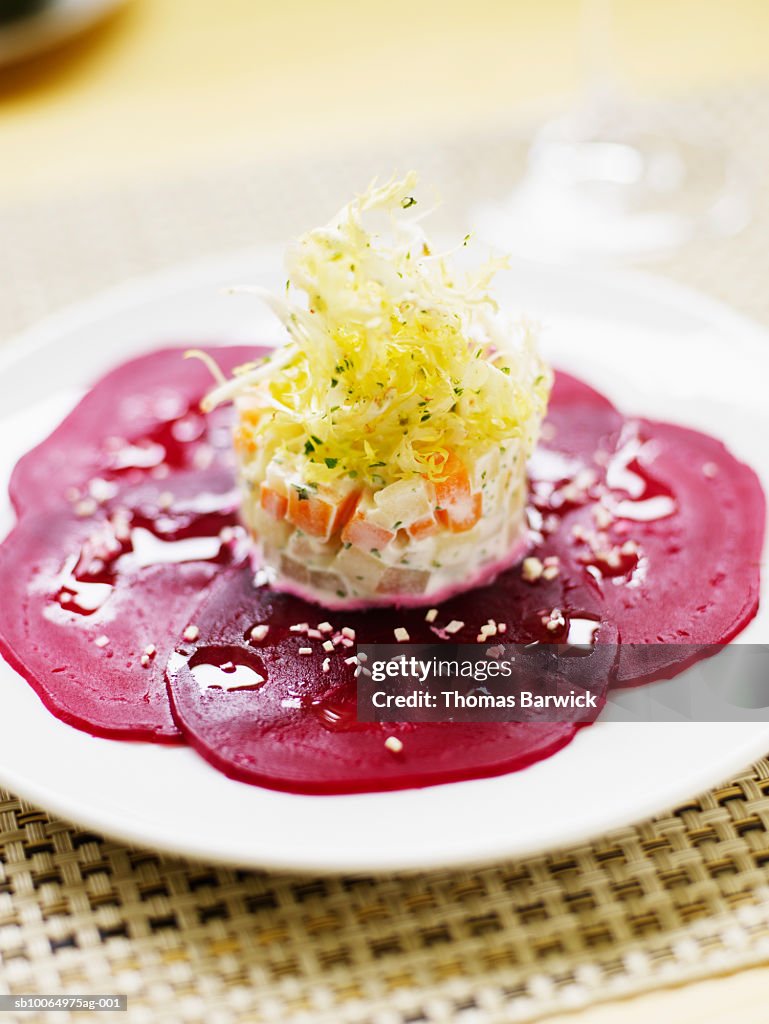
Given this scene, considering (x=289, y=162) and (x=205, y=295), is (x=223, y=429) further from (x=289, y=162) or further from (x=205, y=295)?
(x=289, y=162)

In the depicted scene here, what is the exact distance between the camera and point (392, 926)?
2.21 m

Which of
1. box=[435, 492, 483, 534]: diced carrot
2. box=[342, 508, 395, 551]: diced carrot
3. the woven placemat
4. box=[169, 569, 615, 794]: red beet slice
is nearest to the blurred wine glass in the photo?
box=[435, 492, 483, 534]: diced carrot

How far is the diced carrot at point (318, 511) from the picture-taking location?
8.70 feet

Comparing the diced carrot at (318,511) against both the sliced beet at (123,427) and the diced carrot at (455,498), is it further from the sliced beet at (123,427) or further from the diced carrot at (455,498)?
the sliced beet at (123,427)

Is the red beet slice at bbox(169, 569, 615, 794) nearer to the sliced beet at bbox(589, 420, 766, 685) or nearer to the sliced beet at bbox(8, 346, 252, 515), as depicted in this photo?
the sliced beet at bbox(589, 420, 766, 685)

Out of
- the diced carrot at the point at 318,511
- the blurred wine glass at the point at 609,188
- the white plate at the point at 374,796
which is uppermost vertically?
the diced carrot at the point at 318,511

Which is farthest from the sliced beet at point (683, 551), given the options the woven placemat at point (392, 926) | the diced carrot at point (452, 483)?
the diced carrot at point (452, 483)

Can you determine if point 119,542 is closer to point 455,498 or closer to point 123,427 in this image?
point 123,427

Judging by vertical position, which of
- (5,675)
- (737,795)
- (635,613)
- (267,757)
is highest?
(5,675)

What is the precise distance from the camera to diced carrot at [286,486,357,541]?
104 inches

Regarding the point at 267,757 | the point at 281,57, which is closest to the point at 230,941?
the point at 267,757

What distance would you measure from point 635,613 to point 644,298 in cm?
125

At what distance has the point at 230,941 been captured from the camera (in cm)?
219

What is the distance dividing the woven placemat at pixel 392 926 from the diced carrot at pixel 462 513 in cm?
70
